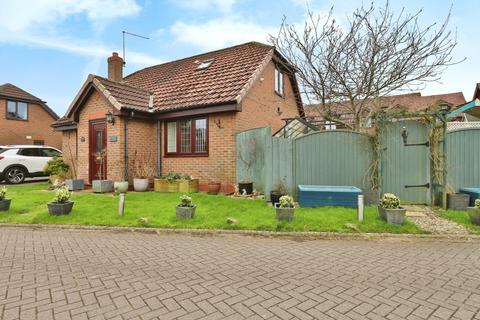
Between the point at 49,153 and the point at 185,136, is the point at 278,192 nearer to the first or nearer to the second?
the point at 185,136

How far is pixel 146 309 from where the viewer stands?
3049mm

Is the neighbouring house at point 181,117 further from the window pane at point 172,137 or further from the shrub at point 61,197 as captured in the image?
the shrub at point 61,197

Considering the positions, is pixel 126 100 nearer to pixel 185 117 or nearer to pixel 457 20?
pixel 185 117

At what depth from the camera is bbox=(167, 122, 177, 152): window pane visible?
1262 cm

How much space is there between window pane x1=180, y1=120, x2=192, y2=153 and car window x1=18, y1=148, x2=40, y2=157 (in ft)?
33.0

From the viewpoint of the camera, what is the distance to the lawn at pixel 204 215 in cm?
642

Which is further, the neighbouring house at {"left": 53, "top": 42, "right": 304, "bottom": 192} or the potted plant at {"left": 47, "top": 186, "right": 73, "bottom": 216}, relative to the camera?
the neighbouring house at {"left": 53, "top": 42, "right": 304, "bottom": 192}

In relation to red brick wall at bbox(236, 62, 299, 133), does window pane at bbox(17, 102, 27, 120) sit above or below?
above

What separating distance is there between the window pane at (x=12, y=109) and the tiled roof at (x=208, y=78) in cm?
1508

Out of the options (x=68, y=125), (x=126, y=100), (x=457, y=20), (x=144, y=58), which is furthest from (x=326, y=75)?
(x=144, y=58)

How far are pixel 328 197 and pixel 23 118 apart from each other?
28186 millimetres

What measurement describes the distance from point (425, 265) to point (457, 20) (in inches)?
369

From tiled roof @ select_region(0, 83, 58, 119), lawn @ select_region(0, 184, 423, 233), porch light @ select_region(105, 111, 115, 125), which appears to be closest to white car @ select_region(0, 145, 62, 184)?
lawn @ select_region(0, 184, 423, 233)

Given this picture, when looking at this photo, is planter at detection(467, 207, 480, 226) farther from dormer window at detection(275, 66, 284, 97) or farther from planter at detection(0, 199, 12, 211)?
planter at detection(0, 199, 12, 211)
